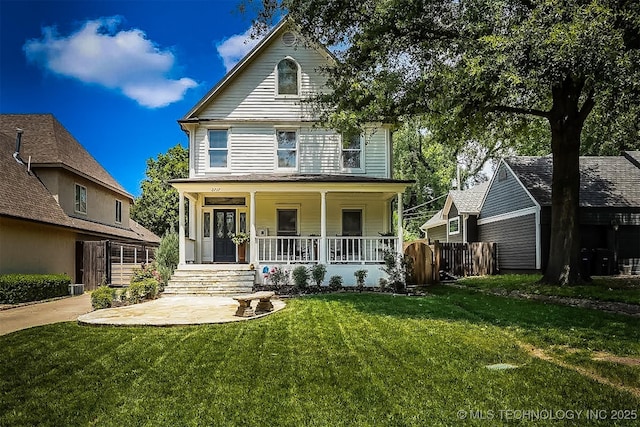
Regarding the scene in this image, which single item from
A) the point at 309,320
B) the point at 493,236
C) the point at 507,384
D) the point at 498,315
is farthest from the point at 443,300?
the point at 493,236

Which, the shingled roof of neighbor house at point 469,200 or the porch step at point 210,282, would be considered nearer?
the porch step at point 210,282

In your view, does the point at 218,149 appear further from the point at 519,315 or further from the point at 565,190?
the point at 519,315

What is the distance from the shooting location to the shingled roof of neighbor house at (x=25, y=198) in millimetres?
14500

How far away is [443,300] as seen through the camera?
40.2ft

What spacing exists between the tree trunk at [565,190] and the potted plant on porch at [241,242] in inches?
390

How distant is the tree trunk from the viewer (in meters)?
14.2

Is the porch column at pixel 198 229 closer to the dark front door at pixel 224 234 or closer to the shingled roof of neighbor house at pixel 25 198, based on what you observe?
the dark front door at pixel 224 234

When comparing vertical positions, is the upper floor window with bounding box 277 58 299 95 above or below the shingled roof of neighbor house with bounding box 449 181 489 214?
above

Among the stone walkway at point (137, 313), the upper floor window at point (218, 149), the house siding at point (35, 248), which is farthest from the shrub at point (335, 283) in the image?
the house siding at point (35, 248)

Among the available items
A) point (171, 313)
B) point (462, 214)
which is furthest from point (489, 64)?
point (462, 214)

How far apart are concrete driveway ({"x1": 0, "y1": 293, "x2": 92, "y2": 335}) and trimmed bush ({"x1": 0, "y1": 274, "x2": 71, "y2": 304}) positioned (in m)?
Result: 0.47

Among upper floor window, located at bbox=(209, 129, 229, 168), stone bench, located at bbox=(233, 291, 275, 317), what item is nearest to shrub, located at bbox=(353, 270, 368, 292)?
stone bench, located at bbox=(233, 291, 275, 317)

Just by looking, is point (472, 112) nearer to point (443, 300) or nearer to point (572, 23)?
point (572, 23)

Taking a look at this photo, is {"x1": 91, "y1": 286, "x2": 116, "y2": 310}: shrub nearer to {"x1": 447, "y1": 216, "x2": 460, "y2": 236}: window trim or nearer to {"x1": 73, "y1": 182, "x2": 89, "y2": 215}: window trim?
{"x1": 73, "y1": 182, "x2": 89, "y2": 215}: window trim
